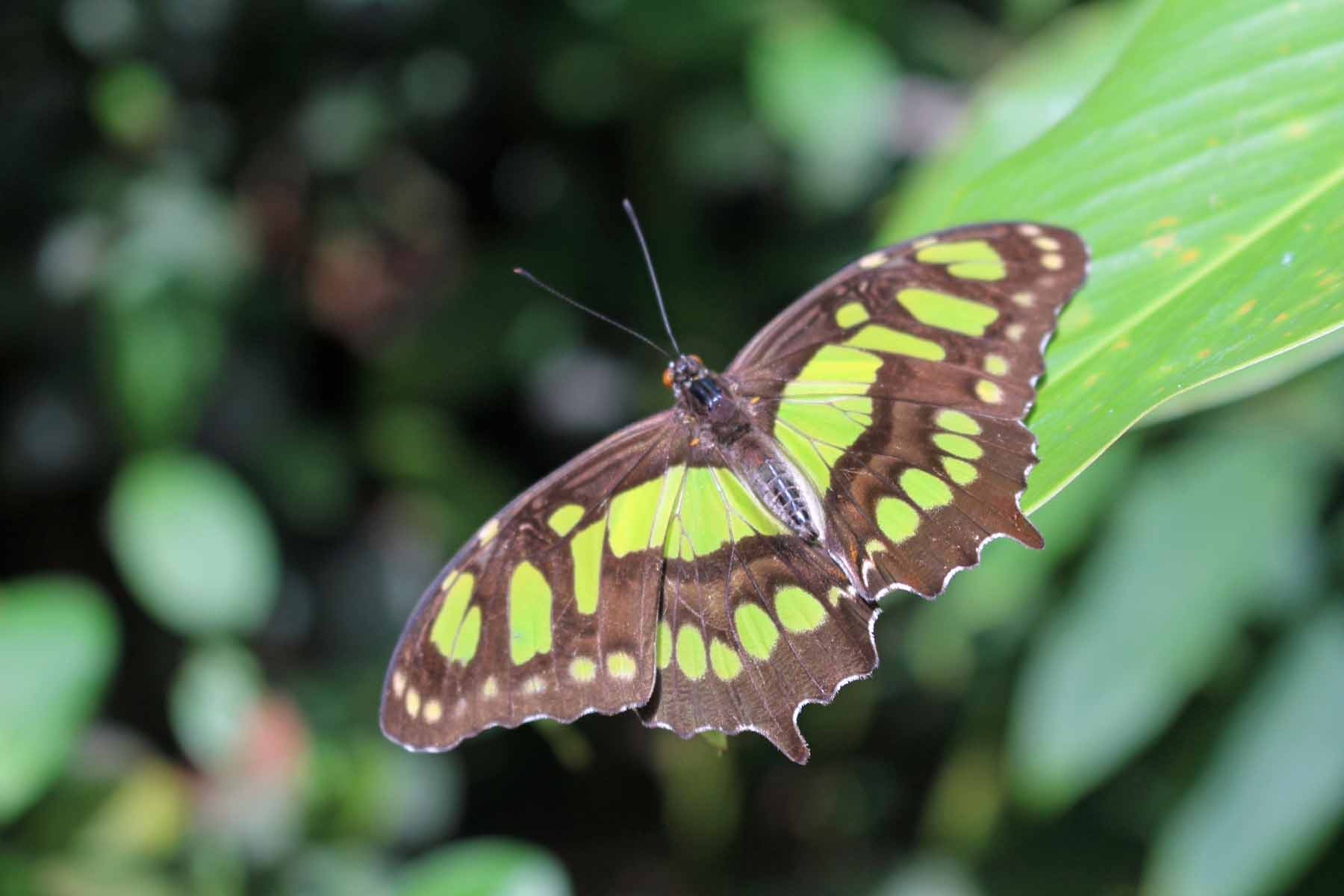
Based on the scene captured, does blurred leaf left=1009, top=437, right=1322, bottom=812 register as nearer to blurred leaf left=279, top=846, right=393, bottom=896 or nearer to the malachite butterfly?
the malachite butterfly

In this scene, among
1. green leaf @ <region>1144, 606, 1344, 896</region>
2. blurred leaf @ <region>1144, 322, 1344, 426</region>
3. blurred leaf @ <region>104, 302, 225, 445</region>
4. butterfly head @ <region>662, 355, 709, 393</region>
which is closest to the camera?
blurred leaf @ <region>1144, 322, 1344, 426</region>

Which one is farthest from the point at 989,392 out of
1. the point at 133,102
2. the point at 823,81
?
the point at 133,102

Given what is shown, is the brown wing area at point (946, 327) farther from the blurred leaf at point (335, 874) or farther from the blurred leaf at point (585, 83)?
the blurred leaf at point (335, 874)

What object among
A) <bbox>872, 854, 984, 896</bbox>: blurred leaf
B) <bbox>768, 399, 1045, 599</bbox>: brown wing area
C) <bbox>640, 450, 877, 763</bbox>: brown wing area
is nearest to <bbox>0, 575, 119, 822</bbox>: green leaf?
<bbox>640, 450, 877, 763</bbox>: brown wing area

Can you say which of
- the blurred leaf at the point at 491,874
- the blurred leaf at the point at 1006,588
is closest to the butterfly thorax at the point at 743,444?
the blurred leaf at the point at 1006,588

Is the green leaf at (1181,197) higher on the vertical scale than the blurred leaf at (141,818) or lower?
higher

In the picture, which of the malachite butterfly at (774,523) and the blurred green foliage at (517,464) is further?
the blurred green foliage at (517,464)

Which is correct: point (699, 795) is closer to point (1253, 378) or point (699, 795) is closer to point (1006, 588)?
point (1006, 588)

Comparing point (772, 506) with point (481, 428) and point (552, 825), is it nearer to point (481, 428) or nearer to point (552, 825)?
point (481, 428)
